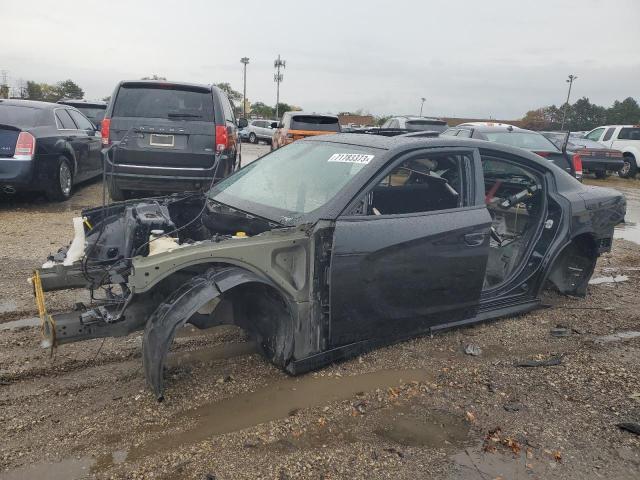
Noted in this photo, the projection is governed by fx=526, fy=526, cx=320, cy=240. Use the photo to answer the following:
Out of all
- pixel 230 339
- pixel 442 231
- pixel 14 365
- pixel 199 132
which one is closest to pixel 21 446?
pixel 14 365

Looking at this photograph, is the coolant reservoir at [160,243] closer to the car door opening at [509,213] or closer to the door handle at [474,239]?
the door handle at [474,239]

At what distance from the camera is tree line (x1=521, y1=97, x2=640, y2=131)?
51741 mm

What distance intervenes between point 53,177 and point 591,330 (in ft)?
24.2

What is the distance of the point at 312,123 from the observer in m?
15.3

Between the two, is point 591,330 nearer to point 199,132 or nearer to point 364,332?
point 364,332

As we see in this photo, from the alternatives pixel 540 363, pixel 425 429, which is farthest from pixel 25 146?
pixel 540 363

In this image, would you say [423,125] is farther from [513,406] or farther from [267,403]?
[267,403]

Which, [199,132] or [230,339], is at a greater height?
[199,132]

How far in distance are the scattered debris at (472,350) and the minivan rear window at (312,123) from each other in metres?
12.1

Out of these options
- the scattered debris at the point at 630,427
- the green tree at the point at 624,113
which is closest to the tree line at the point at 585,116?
the green tree at the point at 624,113

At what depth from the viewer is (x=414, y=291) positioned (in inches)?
136

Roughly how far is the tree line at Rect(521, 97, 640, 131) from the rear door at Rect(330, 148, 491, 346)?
51.3 meters

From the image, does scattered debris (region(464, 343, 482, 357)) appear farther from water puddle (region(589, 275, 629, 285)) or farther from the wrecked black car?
water puddle (region(589, 275, 629, 285))

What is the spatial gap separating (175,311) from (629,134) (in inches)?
799
